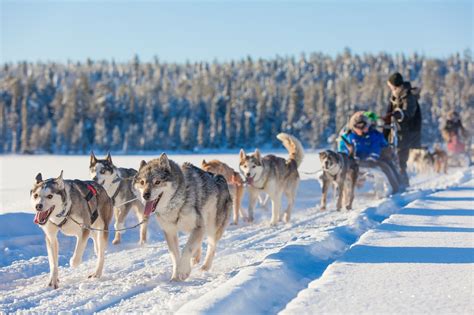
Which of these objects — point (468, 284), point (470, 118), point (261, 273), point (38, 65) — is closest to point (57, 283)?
point (261, 273)

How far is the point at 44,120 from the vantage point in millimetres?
91875

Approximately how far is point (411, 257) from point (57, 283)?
10.1 feet

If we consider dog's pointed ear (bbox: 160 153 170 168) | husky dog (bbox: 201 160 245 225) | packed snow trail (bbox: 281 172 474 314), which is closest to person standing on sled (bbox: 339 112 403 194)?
husky dog (bbox: 201 160 245 225)

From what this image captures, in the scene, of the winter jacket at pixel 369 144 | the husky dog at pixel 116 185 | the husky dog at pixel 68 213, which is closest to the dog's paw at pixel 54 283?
the husky dog at pixel 68 213

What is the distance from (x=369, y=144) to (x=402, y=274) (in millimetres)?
7404

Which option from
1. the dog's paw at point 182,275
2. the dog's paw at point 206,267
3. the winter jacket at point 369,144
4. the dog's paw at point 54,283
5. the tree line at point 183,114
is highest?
the tree line at point 183,114

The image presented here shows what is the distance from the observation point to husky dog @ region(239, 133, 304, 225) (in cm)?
849

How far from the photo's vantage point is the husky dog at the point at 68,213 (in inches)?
193

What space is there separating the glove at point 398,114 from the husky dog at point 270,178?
345 centimetres

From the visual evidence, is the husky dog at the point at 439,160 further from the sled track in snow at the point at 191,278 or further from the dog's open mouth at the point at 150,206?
the dog's open mouth at the point at 150,206

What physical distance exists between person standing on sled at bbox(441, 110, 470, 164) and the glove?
10.1 metres

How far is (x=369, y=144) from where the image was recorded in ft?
36.1

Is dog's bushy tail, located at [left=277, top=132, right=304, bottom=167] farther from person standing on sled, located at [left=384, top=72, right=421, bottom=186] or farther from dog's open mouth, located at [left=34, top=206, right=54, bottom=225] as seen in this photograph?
dog's open mouth, located at [left=34, top=206, right=54, bottom=225]

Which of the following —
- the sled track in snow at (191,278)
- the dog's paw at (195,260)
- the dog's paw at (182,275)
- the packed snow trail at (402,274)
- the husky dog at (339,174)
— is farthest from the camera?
the husky dog at (339,174)
